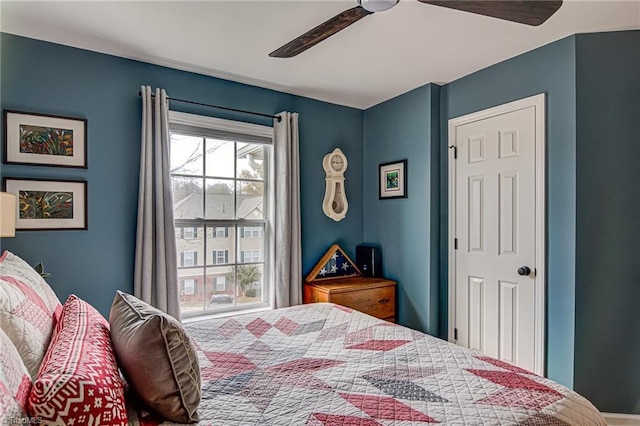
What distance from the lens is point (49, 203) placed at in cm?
248

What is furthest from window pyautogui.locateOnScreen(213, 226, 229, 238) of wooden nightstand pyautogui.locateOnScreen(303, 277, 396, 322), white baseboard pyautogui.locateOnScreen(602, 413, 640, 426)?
white baseboard pyautogui.locateOnScreen(602, 413, 640, 426)

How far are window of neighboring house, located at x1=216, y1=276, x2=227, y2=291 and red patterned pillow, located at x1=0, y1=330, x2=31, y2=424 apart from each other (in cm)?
228

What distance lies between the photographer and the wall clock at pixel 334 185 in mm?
3742

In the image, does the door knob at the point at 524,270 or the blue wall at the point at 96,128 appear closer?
the blue wall at the point at 96,128

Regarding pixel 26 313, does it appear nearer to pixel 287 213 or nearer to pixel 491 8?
pixel 491 8

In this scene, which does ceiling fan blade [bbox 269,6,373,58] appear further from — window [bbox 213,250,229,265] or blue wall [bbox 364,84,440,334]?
window [bbox 213,250,229,265]

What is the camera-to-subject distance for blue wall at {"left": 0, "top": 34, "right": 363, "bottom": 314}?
2.43m

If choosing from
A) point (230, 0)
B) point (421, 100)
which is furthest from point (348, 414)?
point (421, 100)

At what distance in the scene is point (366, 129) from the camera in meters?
4.02

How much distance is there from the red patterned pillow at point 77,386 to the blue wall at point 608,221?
2.56 meters

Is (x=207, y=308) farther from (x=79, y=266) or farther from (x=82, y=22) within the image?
(x=82, y=22)

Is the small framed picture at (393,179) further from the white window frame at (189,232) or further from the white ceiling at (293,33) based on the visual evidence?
the white window frame at (189,232)

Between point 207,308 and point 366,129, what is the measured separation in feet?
7.64

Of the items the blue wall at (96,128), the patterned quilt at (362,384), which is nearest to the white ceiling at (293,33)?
the blue wall at (96,128)
